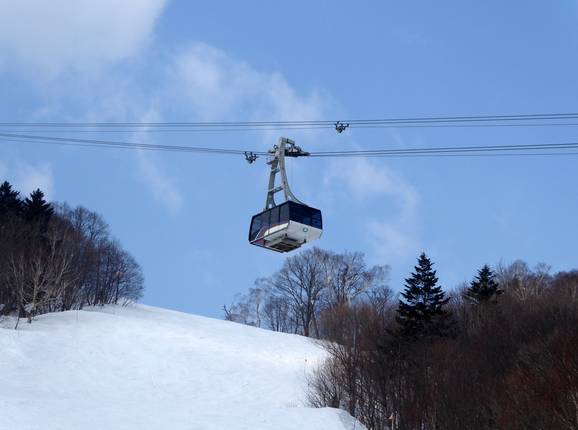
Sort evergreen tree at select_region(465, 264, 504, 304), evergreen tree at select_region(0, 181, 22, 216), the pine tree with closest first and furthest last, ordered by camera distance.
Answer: the pine tree → evergreen tree at select_region(465, 264, 504, 304) → evergreen tree at select_region(0, 181, 22, 216)

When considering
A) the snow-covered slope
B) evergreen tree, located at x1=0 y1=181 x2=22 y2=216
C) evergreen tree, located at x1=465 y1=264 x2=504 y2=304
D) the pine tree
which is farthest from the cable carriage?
evergreen tree, located at x1=0 y1=181 x2=22 y2=216

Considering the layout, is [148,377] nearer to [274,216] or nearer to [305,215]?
[274,216]

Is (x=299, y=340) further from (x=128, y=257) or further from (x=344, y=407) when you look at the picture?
(x=128, y=257)

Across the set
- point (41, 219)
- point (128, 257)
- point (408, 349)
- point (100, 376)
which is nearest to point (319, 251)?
point (128, 257)

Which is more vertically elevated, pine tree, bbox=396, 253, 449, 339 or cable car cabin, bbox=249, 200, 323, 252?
pine tree, bbox=396, 253, 449, 339

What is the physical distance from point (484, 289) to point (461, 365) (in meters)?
19.3

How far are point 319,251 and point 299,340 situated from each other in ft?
78.3

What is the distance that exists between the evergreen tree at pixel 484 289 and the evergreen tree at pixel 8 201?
145ft

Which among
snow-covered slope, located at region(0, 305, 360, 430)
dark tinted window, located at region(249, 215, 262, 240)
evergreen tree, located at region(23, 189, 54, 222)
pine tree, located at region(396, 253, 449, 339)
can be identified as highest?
evergreen tree, located at region(23, 189, 54, 222)

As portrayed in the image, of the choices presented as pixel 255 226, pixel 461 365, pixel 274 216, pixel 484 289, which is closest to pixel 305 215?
pixel 274 216

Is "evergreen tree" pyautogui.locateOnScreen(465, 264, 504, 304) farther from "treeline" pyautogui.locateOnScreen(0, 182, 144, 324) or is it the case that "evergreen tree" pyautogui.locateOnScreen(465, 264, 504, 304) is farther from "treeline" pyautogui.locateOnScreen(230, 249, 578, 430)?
"treeline" pyautogui.locateOnScreen(0, 182, 144, 324)

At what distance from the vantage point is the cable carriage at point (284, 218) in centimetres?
2098

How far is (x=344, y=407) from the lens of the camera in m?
36.6

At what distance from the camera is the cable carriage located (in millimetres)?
20984
